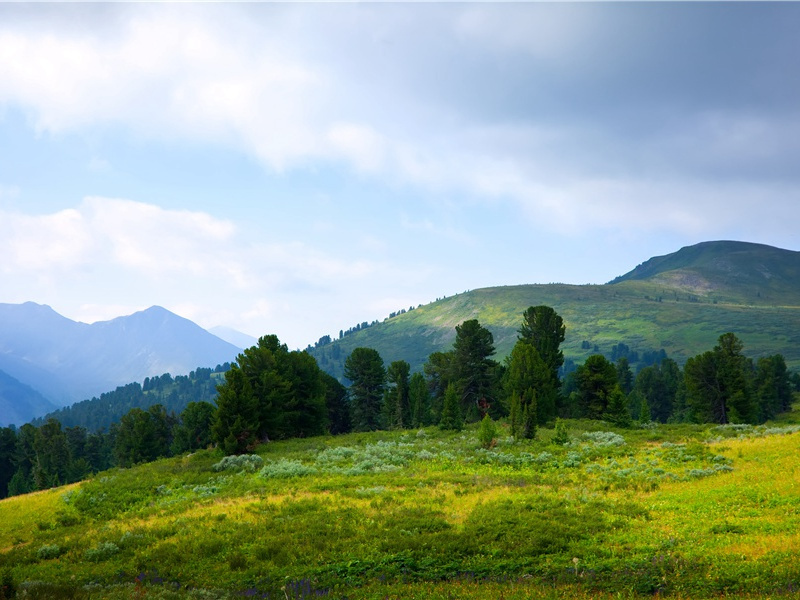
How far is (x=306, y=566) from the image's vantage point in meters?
15.4

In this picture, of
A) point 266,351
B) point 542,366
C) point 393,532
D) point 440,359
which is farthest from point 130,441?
point 393,532

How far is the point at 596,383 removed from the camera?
61.9m

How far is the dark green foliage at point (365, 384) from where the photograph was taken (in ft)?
246

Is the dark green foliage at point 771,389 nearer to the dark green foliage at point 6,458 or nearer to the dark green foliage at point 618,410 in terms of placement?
the dark green foliage at point 618,410

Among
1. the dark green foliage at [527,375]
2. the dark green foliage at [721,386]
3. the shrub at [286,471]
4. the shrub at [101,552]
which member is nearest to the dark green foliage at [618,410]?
the dark green foliage at [527,375]

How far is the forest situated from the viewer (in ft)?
168

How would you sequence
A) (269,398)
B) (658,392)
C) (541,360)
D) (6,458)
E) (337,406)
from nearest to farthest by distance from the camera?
1. (269,398)
2. (541,360)
3. (337,406)
4. (6,458)
5. (658,392)

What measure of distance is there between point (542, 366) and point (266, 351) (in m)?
31.9

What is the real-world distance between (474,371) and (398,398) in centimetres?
1593

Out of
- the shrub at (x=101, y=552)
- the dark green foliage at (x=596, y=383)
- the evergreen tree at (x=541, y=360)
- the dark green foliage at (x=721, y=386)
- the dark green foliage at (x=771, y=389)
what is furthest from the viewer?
the dark green foliage at (x=771, y=389)

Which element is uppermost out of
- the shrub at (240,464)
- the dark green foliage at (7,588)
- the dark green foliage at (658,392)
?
the dark green foliage at (7,588)

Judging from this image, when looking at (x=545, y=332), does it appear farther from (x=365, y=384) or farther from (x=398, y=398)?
(x=365, y=384)

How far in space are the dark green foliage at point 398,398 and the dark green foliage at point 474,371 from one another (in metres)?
11.6

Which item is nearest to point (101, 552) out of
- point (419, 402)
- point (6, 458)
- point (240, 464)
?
point (240, 464)
